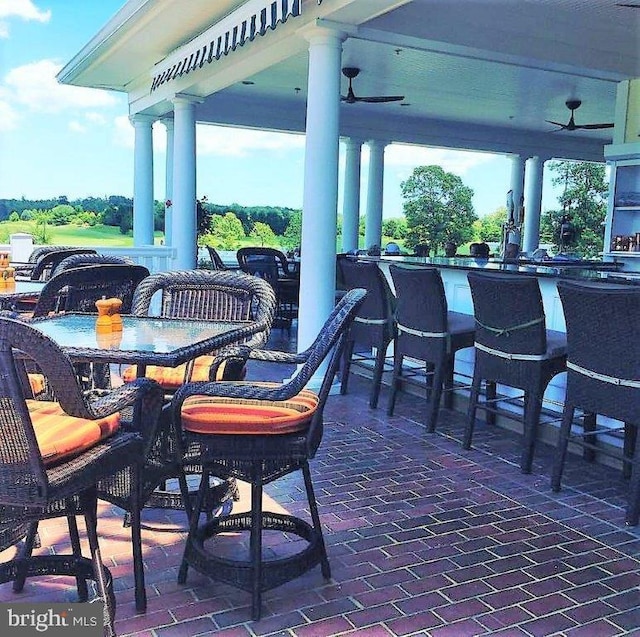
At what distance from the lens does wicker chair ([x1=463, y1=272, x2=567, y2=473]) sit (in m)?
3.56

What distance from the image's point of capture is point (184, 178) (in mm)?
8117

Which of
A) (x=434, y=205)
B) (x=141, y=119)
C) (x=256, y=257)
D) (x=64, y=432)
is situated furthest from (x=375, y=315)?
(x=434, y=205)

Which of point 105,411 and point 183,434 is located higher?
point 105,411

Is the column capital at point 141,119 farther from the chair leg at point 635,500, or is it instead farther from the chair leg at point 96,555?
the chair leg at point 96,555

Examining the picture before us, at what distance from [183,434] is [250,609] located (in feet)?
1.95

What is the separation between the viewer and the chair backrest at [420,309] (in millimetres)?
4234

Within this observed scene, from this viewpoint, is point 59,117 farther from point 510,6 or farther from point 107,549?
point 107,549

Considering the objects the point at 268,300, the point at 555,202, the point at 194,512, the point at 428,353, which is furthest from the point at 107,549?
the point at 555,202

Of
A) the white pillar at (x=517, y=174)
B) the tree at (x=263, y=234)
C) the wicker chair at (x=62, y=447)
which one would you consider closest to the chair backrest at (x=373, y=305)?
the wicker chair at (x=62, y=447)

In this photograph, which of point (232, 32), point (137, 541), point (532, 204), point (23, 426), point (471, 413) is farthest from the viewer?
point (532, 204)

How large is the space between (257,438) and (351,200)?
34.2ft

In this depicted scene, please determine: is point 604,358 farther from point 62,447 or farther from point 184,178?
point 184,178

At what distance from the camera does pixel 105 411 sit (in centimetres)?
189

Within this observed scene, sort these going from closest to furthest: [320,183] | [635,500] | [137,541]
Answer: [137,541] → [635,500] → [320,183]
